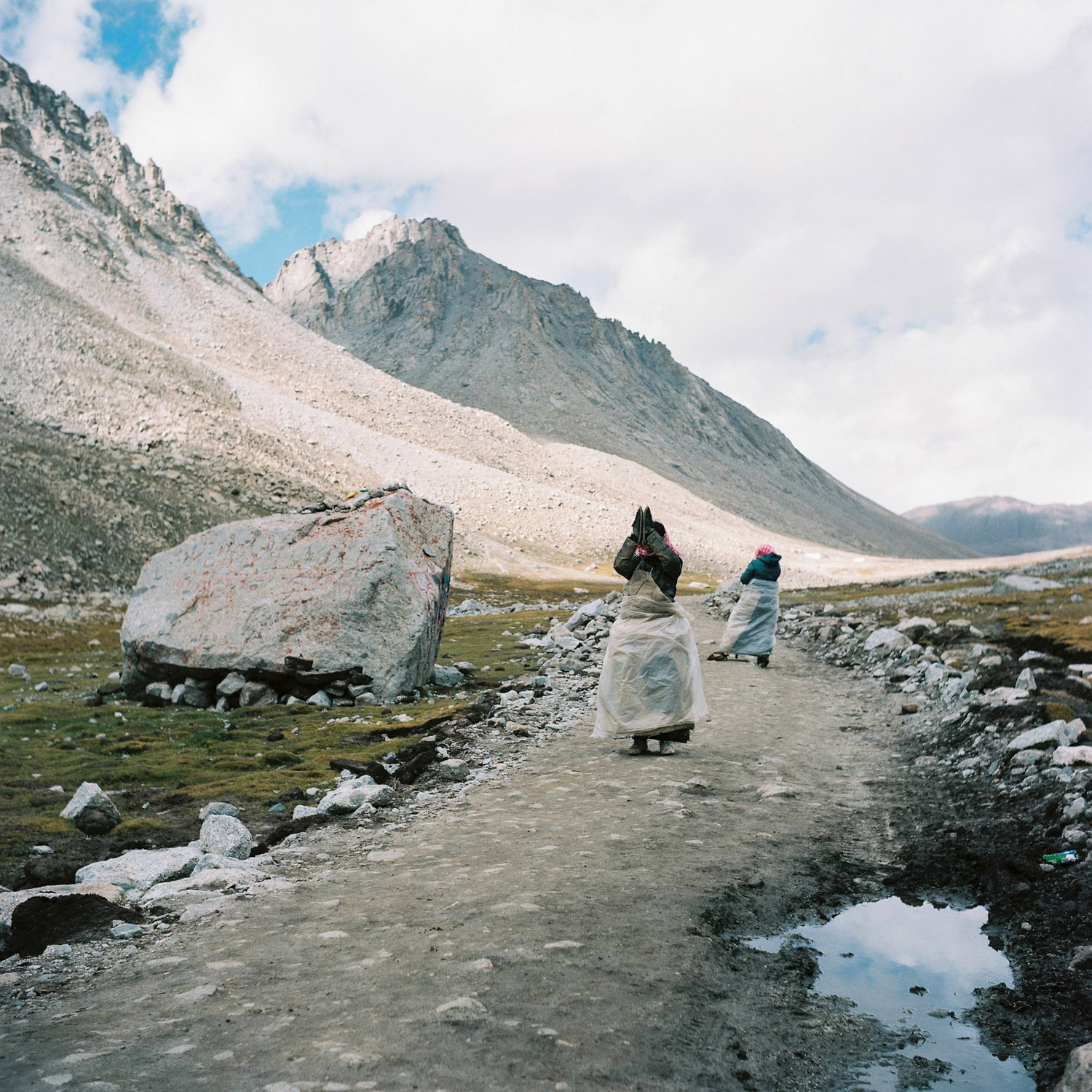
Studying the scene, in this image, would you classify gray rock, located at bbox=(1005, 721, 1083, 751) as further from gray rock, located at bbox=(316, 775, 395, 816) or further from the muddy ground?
gray rock, located at bbox=(316, 775, 395, 816)

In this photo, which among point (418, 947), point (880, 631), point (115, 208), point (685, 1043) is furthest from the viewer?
point (115, 208)

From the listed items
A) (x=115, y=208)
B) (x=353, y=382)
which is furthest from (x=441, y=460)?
(x=115, y=208)

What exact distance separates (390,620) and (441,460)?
9355cm

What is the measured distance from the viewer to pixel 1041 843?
24.5 ft

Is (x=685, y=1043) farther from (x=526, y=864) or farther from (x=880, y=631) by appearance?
(x=880, y=631)

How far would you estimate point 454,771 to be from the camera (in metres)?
11.0

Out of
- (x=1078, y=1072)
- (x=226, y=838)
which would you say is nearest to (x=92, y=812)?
(x=226, y=838)

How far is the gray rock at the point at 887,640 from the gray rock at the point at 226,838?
57.7 feet

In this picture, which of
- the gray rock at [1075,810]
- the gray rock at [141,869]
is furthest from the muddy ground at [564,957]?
the gray rock at [141,869]

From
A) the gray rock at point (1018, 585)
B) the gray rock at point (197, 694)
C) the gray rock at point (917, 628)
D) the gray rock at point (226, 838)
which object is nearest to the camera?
the gray rock at point (226, 838)

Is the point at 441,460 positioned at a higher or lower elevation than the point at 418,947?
higher

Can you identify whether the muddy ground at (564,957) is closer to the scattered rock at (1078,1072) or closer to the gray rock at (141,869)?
the scattered rock at (1078,1072)

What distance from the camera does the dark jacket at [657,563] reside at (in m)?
12.4

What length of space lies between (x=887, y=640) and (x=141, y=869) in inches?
766
